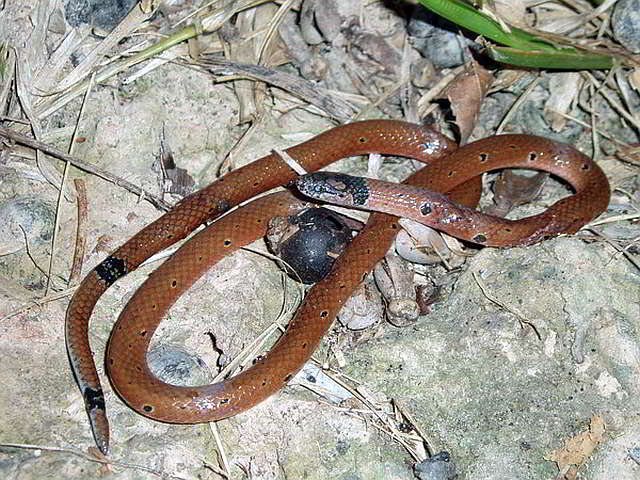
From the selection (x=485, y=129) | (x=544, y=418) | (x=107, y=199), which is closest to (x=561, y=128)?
(x=485, y=129)

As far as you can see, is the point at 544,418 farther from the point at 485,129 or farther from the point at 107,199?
the point at 107,199

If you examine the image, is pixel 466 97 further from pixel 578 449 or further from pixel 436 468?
pixel 436 468

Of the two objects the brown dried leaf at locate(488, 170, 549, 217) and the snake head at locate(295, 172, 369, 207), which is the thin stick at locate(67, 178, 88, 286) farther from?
the brown dried leaf at locate(488, 170, 549, 217)

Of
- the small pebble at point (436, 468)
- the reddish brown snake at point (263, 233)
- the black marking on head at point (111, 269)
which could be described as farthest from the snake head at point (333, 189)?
the small pebble at point (436, 468)

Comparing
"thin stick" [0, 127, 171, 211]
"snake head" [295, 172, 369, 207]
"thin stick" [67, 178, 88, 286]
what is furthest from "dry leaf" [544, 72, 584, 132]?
"thin stick" [67, 178, 88, 286]

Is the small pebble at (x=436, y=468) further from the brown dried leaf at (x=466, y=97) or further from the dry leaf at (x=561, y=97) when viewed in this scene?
the dry leaf at (x=561, y=97)

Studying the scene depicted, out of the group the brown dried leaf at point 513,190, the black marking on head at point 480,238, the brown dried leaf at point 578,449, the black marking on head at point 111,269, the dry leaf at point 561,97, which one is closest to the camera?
the brown dried leaf at point 578,449
